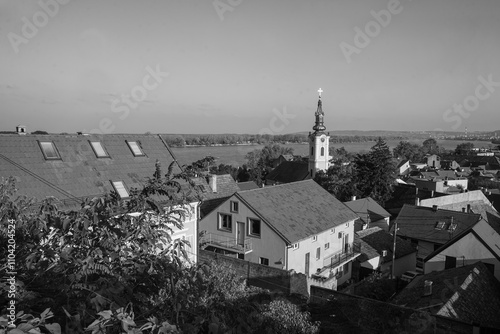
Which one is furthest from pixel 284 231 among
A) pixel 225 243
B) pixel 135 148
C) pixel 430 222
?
pixel 430 222

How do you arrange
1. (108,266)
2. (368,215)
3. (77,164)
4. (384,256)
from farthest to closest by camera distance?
(368,215)
(384,256)
(77,164)
(108,266)

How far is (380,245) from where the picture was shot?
1067 inches

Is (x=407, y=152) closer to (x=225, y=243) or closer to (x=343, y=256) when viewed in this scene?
(x=343, y=256)

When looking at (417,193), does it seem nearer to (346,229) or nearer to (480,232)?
(346,229)

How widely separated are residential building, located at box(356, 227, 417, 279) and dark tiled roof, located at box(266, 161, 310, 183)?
37.6 meters

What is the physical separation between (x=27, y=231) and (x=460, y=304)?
15099mm

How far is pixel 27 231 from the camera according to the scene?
170 inches

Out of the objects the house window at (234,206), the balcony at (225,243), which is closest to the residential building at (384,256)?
the balcony at (225,243)

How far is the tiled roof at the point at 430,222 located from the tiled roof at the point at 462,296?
11083mm

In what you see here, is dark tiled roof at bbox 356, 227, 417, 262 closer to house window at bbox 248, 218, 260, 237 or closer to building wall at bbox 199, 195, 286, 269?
building wall at bbox 199, 195, 286, 269

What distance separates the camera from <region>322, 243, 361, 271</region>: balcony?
23.0m

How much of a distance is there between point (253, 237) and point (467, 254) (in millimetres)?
11734

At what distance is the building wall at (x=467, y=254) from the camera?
59.9ft

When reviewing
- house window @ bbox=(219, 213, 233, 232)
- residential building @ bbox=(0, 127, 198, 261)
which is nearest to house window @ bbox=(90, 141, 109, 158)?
residential building @ bbox=(0, 127, 198, 261)
